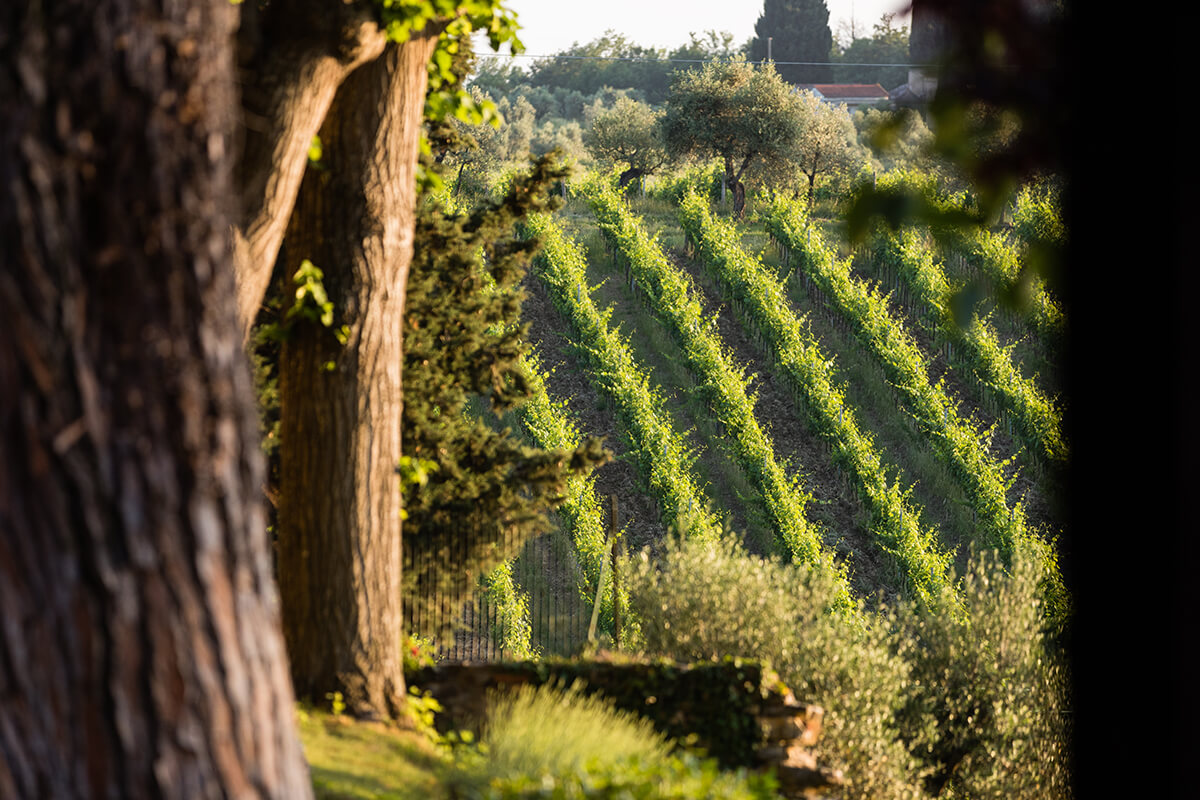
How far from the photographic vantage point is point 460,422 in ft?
32.5

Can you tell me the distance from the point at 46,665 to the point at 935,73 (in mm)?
2197

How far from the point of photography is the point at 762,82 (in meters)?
31.2

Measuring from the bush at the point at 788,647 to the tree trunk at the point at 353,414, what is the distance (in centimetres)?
474

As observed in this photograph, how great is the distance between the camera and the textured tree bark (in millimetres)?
4906

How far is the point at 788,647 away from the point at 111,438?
8.72 metres

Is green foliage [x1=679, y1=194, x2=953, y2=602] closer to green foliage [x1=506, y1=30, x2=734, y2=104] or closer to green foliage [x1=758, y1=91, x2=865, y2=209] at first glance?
green foliage [x1=758, y1=91, x2=865, y2=209]

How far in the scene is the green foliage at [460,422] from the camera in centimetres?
926

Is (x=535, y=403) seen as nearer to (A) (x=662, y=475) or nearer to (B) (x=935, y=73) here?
(A) (x=662, y=475)

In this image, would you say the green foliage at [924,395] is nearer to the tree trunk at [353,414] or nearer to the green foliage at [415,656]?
the green foliage at [415,656]

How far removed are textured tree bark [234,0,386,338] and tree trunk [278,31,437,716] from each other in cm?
64

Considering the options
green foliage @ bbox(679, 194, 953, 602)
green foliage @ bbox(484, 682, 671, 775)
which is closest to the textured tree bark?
green foliage @ bbox(484, 682, 671, 775)

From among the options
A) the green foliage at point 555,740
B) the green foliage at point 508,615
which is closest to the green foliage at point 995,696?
the green foliage at point 508,615

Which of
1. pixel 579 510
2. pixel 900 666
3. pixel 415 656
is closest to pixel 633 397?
pixel 579 510

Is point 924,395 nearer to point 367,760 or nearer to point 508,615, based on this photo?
point 508,615
